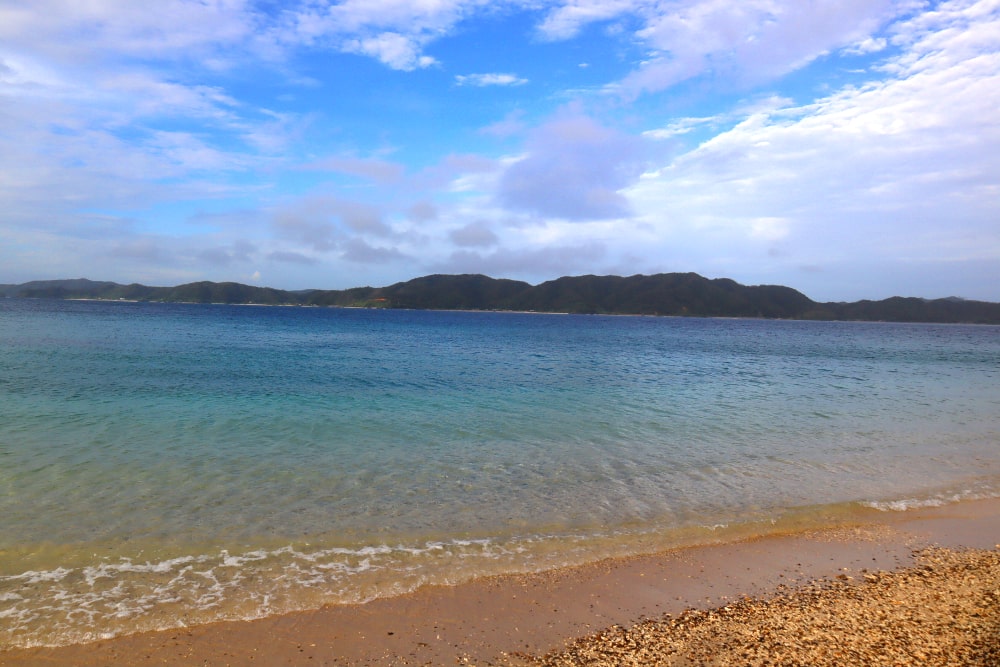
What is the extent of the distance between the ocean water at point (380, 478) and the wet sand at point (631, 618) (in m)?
0.44

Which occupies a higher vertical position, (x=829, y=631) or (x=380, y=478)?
(x=829, y=631)

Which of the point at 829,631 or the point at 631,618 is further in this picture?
the point at 631,618

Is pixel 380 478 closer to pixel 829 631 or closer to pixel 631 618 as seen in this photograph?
pixel 631 618

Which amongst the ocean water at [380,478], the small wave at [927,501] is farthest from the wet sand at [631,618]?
the small wave at [927,501]

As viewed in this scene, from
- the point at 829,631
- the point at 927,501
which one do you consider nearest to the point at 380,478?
the point at 829,631

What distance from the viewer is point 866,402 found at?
24.1 metres

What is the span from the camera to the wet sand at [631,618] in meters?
5.44

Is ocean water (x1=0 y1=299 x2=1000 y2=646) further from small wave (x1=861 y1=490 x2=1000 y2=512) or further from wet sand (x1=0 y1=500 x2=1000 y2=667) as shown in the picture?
A: wet sand (x1=0 y1=500 x2=1000 y2=667)

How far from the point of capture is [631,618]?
6230mm

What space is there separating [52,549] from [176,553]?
1.81 m

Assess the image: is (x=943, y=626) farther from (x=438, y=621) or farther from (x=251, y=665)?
(x=251, y=665)

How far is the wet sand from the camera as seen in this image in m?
5.44

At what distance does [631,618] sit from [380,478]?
662 centimetres

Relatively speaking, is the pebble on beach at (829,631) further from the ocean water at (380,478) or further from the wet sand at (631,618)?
the ocean water at (380,478)
